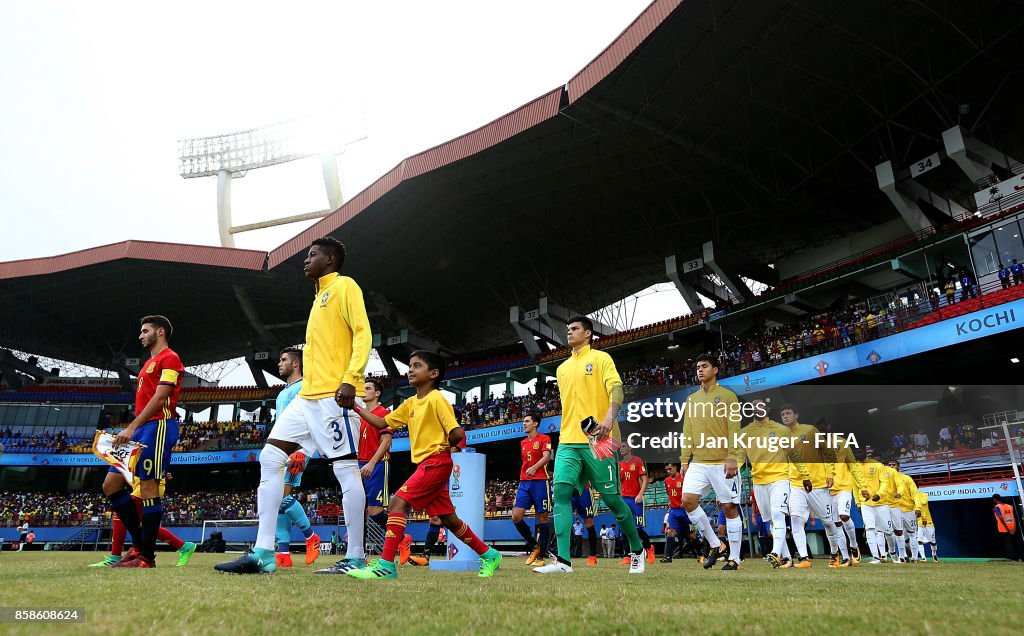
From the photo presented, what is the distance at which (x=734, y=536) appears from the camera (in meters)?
7.87

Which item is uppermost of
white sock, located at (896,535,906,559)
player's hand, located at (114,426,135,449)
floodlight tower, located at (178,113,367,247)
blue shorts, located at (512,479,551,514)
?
floodlight tower, located at (178,113,367,247)

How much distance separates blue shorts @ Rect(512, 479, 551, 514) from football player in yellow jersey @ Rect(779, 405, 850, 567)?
3403mm

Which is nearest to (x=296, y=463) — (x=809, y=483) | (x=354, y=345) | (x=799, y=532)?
(x=354, y=345)

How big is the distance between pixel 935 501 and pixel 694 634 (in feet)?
71.4

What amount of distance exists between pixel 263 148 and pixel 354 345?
4418 cm

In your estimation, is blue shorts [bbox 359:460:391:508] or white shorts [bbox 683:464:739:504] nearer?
white shorts [bbox 683:464:739:504]

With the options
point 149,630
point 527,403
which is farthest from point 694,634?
point 527,403

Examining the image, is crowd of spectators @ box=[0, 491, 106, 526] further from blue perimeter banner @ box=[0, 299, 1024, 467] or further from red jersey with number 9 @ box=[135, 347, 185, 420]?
red jersey with number 9 @ box=[135, 347, 185, 420]

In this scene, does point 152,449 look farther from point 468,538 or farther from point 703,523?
point 703,523

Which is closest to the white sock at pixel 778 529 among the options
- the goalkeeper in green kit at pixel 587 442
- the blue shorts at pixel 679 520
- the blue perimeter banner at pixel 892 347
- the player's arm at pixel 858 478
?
the goalkeeper in green kit at pixel 587 442

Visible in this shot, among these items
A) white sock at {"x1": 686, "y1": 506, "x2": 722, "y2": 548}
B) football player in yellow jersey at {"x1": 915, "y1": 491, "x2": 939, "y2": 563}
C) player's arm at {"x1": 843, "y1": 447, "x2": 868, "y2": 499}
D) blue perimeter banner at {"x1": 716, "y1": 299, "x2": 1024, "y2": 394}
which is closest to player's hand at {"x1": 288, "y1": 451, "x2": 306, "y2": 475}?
white sock at {"x1": 686, "y1": 506, "x2": 722, "y2": 548}

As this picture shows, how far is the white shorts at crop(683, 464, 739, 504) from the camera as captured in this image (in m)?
7.70

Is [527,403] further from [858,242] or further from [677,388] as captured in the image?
[858,242]

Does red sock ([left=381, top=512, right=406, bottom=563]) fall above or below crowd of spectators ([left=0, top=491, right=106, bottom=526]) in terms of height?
below
